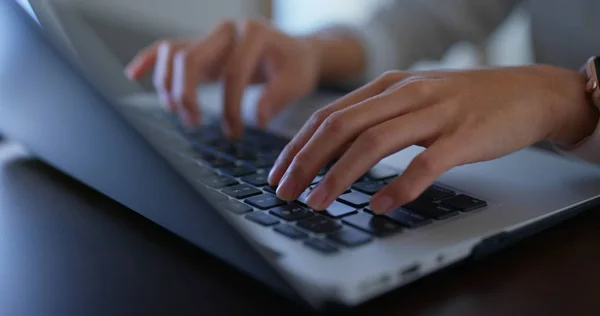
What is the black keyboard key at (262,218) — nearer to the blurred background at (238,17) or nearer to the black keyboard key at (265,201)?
the black keyboard key at (265,201)

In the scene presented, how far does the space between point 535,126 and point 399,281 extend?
0.20m

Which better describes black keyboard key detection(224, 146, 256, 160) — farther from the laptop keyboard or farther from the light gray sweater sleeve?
the light gray sweater sleeve

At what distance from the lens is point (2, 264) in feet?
1.07

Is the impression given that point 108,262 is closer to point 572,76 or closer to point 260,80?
point 572,76

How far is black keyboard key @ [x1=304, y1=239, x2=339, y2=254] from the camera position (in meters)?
0.28

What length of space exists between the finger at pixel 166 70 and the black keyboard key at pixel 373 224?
1.43 ft

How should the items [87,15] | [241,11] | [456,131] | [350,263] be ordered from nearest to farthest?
[350,263] → [456,131] → [87,15] → [241,11]

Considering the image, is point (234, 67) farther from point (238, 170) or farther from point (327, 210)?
point (327, 210)

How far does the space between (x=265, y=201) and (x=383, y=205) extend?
0.08m

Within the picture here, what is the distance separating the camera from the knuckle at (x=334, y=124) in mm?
370

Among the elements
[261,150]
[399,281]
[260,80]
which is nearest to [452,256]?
[399,281]

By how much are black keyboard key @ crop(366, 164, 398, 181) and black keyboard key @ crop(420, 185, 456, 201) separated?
0.04m

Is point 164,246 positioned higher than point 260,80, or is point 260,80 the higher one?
point 260,80

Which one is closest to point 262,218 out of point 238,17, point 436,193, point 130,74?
Answer: point 436,193
